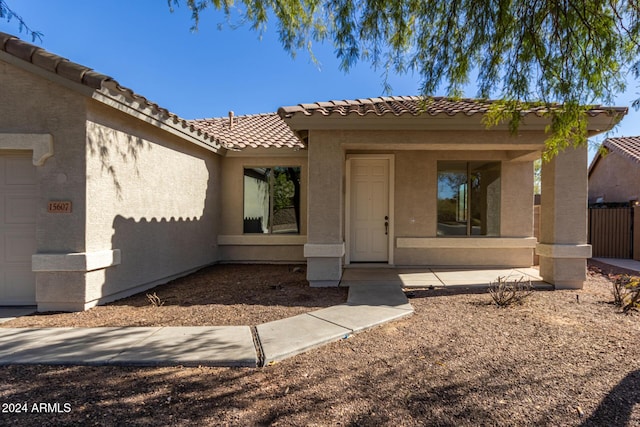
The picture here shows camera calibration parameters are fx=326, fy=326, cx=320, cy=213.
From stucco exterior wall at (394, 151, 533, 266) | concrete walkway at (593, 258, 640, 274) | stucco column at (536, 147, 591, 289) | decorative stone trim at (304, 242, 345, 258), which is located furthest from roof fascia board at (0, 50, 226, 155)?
concrete walkway at (593, 258, 640, 274)

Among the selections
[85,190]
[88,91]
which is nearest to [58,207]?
[85,190]

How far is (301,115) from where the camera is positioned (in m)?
6.39

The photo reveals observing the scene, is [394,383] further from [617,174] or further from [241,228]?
[617,174]

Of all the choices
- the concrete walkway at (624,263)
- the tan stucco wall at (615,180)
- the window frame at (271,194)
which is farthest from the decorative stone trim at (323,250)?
the tan stucco wall at (615,180)

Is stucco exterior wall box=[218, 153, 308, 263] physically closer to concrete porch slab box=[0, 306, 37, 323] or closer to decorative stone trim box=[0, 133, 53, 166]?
concrete porch slab box=[0, 306, 37, 323]

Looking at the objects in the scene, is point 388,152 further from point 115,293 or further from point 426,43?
point 115,293

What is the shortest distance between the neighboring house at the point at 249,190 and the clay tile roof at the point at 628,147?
10228 millimetres

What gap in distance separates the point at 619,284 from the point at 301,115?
6.30 metres

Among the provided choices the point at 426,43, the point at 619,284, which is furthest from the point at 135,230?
the point at 619,284

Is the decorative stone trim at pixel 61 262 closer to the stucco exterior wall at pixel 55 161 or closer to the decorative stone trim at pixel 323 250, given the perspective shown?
the stucco exterior wall at pixel 55 161

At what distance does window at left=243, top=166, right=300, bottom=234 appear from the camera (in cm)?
987

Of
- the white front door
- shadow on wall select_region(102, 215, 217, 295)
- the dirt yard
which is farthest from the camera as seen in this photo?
the white front door

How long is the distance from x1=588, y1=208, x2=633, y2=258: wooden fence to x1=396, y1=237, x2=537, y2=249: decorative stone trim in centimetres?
572

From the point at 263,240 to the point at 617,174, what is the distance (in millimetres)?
17580
